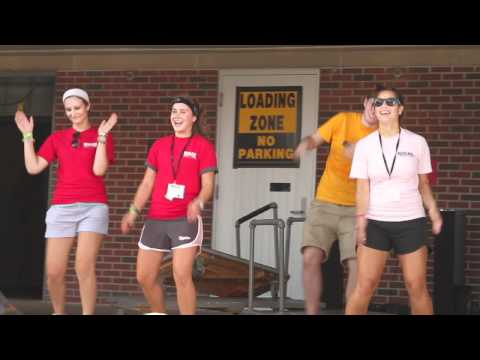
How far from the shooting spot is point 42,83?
501 inches

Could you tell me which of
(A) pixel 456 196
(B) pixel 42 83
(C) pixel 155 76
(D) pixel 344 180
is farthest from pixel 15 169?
(D) pixel 344 180

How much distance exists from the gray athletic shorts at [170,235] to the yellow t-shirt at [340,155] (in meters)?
1.00

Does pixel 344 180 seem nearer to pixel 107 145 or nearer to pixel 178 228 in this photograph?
pixel 178 228

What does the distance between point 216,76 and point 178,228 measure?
4.41 metres

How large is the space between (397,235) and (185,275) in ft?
4.93

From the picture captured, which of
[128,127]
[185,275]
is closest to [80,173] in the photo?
[185,275]

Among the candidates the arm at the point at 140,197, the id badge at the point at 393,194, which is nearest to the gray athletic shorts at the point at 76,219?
the arm at the point at 140,197

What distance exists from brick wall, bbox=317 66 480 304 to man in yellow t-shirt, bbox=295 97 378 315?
336 centimetres

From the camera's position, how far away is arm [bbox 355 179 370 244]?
760 centimetres

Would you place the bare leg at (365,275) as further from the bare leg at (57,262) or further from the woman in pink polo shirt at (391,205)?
the bare leg at (57,262)

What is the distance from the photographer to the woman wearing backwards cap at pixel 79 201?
818 cm

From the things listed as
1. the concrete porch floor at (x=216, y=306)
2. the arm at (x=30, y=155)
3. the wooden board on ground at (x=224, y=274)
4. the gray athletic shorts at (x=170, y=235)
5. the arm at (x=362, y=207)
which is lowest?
the concrete porch floor at (x=216, y=306)

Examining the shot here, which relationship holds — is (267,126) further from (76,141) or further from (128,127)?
(76,141)

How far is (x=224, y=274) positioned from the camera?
10.2 m
